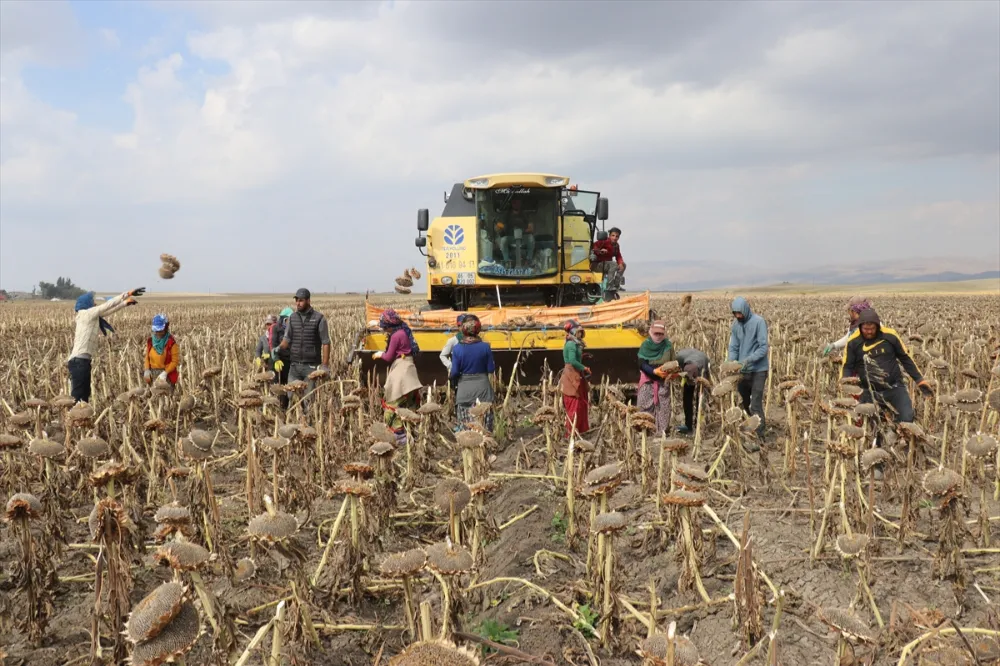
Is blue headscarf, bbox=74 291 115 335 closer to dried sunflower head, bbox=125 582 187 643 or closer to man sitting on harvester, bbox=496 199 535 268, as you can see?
man sitting on harvester, bbox=496 199 535 268

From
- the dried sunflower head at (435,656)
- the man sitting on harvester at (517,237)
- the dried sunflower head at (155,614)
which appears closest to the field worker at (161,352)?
the man sitting on harvester at (517,237)

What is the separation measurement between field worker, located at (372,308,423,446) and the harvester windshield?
4.27 m

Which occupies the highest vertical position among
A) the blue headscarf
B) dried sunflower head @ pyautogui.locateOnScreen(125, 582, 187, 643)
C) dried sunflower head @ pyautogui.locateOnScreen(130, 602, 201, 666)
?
the blue headscarf

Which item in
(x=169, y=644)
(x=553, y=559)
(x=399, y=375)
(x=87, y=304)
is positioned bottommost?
(x=553, y=559)

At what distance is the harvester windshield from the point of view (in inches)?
438

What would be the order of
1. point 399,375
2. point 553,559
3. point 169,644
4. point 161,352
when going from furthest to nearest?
point 161,352
point 399,375
point 553,559
point 169,644

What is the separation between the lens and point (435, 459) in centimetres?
657

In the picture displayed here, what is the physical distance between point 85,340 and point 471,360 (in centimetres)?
423

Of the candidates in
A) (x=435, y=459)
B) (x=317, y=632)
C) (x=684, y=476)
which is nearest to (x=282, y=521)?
(x=317, y=632)

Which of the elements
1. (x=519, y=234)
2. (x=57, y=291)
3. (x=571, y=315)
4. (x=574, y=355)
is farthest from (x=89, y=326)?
(x=57, y=291)

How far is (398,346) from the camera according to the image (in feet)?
22.9

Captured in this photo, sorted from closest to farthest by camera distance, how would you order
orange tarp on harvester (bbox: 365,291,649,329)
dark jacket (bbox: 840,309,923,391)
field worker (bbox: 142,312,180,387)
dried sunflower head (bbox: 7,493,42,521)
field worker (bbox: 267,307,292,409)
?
1. dried sunflower head (bbox: 7,493,42,521)
2. dark jacket (bbox: 840,309,923,391)
3. field worker (bbox: 142,312,180,387)
4. field worker (bbox: 267,307,292,409)
5. orange tarp on harvester (bbox: 365,291,649,329)

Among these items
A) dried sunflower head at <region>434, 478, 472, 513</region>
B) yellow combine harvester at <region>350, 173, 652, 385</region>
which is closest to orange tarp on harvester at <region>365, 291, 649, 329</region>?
yellow combine harvester at <region>350, 173, 652, 385</region>

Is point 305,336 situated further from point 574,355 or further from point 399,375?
point 574,355
